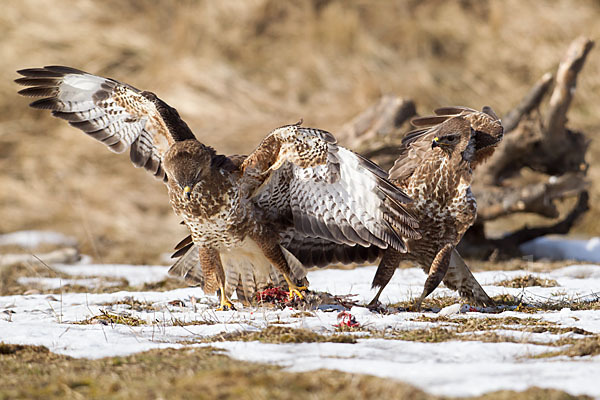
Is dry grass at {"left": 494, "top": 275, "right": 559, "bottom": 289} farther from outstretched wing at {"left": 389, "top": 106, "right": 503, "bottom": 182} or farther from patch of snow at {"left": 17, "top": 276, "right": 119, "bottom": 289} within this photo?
patch of snow at {"left": 17, "top": 276, "right": 119, "bottom": 289}

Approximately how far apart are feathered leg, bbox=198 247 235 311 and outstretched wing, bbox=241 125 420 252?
0.53 meters

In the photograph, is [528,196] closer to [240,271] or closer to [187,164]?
[240,271]

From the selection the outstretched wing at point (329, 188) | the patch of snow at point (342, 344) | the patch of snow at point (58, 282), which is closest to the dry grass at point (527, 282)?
the patch of snow at point (342, 344)

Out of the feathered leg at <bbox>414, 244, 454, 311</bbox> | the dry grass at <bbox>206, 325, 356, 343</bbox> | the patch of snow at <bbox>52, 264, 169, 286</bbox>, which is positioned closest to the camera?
the dry grass at <bbox>206, 325, 356, 343</bbox>

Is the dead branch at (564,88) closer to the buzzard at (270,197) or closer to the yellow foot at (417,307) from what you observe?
the buzzard at (270,197)

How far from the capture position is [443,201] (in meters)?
5.33

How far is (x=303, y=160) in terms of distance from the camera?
522 centimetres

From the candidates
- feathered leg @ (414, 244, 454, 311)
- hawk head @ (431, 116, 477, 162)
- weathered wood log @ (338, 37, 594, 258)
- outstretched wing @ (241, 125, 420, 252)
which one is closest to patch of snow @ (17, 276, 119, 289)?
outstretched wing @ (241, 125, 420, 252)

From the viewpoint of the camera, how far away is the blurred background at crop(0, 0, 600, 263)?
13992 mm

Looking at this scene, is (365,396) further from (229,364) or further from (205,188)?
(205,188)

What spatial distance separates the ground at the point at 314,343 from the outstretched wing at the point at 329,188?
55 centimetres

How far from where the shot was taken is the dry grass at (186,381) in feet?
9.45

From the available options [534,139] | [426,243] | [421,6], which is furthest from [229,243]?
[421,6]

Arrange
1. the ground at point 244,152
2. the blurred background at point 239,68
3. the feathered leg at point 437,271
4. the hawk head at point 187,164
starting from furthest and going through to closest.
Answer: the blurred background at point 239,68
the feathered leg at point 437,271
the hawk head at point 187,164
the ground at point 244,152
